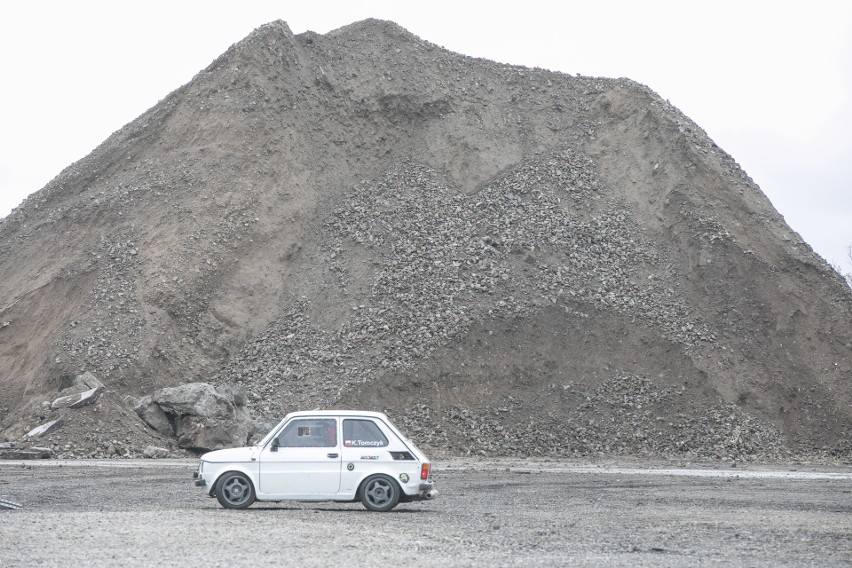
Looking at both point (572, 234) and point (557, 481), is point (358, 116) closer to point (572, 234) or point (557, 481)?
point (572, 234)

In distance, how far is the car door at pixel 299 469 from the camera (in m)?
15.6

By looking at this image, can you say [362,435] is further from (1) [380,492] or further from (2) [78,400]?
(2) [78,400]

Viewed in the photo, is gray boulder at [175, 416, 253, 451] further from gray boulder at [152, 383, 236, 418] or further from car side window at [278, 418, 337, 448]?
car side window at [278, 418, 337, 448]

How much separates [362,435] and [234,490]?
215cm

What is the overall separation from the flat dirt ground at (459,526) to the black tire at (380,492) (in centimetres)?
20

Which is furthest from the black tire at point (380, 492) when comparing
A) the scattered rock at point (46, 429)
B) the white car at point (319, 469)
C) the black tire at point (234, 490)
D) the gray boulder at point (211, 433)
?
the scattered rock at point (46, 429)

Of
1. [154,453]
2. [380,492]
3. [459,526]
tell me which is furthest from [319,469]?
[154,453]

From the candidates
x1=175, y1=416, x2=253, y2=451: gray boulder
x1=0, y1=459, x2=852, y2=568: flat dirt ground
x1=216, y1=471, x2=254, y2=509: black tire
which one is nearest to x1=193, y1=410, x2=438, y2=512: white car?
x1=216, y1=471, x2=254, y2=509: black tire

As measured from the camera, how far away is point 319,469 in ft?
51.4

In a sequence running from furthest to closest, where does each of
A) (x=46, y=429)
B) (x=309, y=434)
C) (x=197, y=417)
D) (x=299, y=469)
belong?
1. (x=197, y=417)
2. (x=46, y=429)
3. (x=309, y=434)
4. (x=299, y=469)

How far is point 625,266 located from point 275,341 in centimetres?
1482

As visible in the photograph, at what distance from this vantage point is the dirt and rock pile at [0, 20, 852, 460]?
3638cm

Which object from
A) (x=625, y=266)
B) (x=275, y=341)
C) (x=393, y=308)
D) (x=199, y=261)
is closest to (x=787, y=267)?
(x=625, y=266)

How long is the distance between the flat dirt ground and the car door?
0.37 meters
